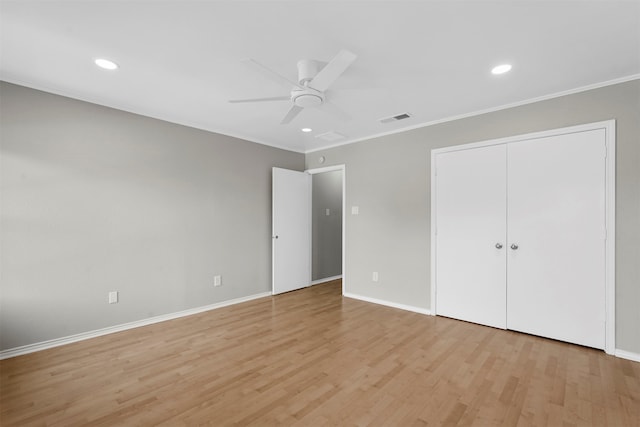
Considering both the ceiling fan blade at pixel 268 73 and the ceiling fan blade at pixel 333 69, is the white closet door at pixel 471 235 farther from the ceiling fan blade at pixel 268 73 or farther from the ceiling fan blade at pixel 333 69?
the ceiling fan blade at pixel 268 73

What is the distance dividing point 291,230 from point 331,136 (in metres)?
1.76

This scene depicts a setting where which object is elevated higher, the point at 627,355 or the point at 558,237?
the point at 558,237

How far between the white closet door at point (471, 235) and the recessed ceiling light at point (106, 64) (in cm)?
362

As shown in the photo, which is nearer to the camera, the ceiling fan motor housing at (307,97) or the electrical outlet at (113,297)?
the ceiling fan motor housing at (307,97)

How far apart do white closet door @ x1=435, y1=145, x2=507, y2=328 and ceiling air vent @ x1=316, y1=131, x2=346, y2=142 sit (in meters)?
1.51

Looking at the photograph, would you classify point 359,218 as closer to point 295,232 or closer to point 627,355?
point 295,232

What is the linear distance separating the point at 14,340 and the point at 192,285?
1652 millimetres

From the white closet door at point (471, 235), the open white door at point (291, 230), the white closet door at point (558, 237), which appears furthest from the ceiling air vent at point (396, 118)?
the open white door at point (291, 230)

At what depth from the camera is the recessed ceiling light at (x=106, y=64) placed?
229 cm

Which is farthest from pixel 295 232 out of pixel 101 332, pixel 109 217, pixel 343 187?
pixel 101 332

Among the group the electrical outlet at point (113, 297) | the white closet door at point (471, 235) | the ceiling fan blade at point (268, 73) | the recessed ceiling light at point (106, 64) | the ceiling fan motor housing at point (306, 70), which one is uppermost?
the recessed ceiling light at point (106, 64)

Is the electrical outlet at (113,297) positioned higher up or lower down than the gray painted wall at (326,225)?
lower down

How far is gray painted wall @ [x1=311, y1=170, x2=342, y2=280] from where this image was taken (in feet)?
18.3

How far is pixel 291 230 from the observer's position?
4.95 m
